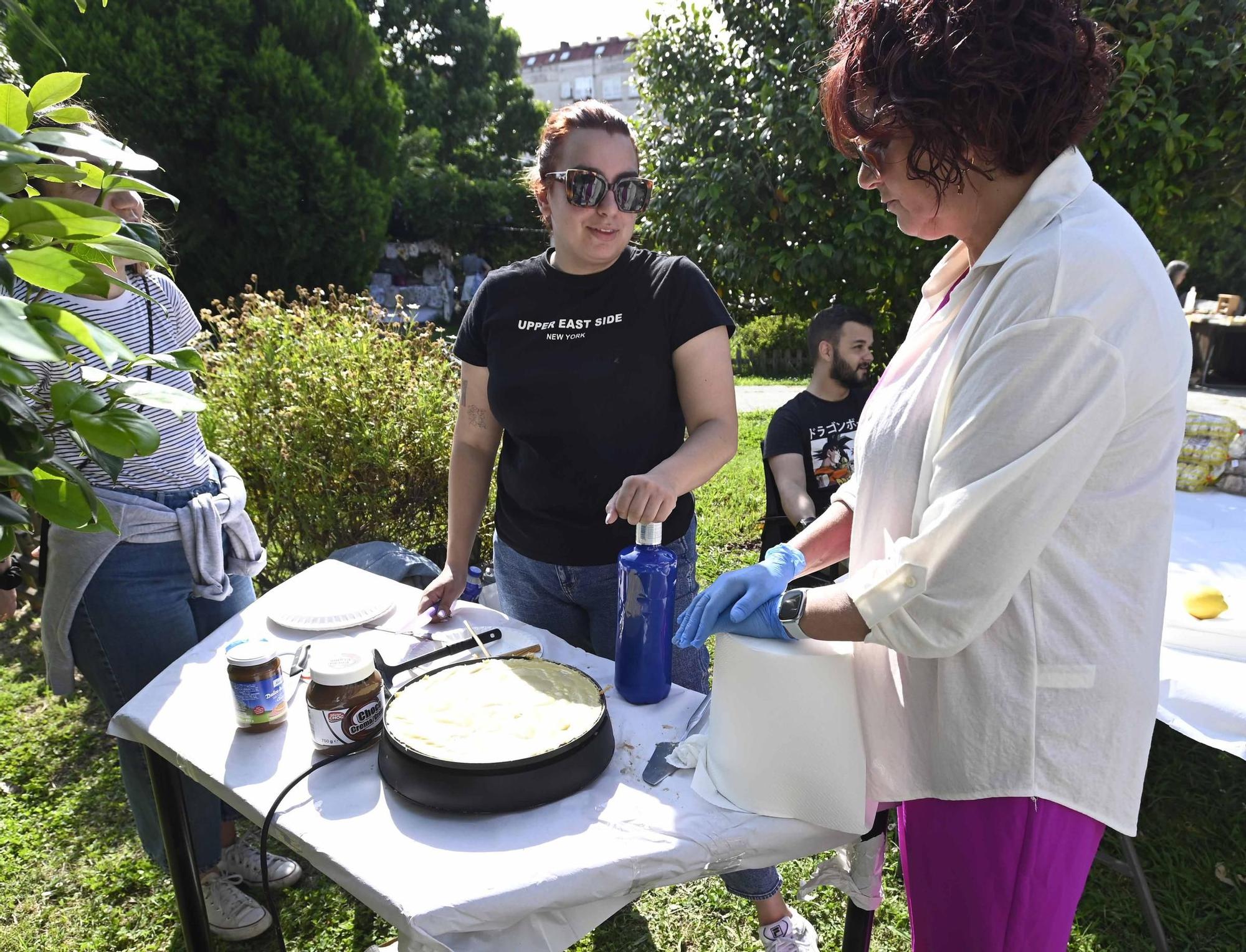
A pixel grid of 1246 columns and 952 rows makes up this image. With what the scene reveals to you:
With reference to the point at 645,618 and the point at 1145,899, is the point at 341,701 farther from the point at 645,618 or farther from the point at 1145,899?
the point at 1145,899

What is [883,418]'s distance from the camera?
1260 mm

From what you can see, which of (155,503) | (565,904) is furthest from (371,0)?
(565,904)

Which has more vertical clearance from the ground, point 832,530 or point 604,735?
point 832,530

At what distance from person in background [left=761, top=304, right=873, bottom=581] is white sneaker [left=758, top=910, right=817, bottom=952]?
5.07 ft

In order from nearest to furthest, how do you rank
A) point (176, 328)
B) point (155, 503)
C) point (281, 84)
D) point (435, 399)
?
1. point (155, 503)
2. point (176, 328)
3. point (435, 399)
4. point (281, 84)

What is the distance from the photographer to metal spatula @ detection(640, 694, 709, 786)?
1.35 m

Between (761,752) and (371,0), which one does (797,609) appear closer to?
(761,752)

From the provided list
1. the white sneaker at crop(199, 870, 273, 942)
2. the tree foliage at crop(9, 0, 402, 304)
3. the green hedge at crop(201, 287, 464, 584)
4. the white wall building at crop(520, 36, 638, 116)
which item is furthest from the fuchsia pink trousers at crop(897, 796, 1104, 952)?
the white wall building at crop(520, 36, 638, 116)

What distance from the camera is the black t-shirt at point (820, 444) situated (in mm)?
3334

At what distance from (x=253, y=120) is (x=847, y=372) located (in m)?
11.7

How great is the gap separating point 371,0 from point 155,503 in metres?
23.7

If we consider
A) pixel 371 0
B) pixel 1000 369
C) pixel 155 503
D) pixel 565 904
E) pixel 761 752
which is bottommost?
pixel 565 904

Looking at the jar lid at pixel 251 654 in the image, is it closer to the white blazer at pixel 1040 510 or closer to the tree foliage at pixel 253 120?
the white blazer at pixel 1040 510

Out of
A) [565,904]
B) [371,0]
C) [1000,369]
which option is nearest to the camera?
[1000,369]
